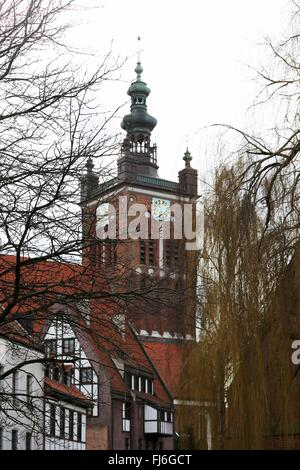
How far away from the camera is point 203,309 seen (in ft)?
48.3

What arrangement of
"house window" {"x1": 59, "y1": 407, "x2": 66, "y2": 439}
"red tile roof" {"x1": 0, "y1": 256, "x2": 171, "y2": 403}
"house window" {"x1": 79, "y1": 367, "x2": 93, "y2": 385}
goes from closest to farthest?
"red tile roof" {"x1": 0, "y1": 256, "x2": 171, "y2": 403}, "house window" {"x1": 79, "y1": 367, "x2": 93, "y2": 385}, "house window" {"x1": 59, "y1": 407, "x2": 66, "y2": 439}

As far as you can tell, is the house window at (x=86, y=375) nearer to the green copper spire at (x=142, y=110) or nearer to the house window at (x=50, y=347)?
the house window at (x=50, y=347)

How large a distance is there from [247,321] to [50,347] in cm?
447

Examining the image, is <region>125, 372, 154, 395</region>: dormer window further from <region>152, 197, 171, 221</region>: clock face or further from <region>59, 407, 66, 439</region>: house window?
<region>59, 407, 66, 439</region>: house window

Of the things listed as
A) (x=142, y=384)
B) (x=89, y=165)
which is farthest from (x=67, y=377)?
(x=142, y=384)

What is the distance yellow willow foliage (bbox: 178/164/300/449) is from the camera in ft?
47.1

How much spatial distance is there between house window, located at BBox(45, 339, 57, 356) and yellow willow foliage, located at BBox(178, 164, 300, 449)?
9.18 feet

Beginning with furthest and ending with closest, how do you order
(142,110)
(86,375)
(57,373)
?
(142,110)
(57,373)
(86,375)

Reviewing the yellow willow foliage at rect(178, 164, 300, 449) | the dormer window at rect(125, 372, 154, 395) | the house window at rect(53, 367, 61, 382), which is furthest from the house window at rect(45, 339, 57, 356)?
the dormer window at rect(125, 372, 154, 395)

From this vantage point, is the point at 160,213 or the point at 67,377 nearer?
the point at 67,377

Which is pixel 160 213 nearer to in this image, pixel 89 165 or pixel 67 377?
pixel 67 377

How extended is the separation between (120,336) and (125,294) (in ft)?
2.56

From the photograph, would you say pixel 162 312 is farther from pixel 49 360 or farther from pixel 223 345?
pixel 223 345

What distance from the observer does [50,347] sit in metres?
11.3
